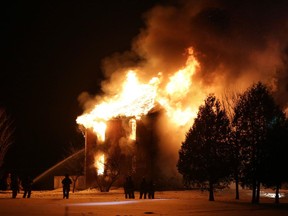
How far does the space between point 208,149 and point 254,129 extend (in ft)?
13.3

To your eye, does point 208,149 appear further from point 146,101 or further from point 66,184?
point 146,101

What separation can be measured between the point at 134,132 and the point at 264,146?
2541 cm

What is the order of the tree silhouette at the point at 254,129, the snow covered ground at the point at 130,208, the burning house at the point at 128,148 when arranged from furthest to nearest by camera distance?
the burning house at the point at 128,148, the tree silhouette at the point at 254,129, the snow covered ground at the point at 130,208

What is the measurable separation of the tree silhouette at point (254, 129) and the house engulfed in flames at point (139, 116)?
22.6 m

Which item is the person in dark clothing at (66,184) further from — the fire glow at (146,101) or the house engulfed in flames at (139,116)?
the fire glow at (146,101)

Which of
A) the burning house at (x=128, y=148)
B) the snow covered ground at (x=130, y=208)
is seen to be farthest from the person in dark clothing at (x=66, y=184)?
the burning house at (x=128, y=148)

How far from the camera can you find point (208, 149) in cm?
3688

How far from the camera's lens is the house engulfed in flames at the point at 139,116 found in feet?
189

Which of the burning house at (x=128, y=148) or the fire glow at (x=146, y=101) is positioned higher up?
the fire glow at (x=146, y=101)

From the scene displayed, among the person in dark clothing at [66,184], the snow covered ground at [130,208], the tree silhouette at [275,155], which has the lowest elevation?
the snow covered ground at [130,208]

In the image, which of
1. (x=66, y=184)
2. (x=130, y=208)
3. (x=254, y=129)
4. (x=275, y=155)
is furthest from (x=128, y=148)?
(x=130, y=208)

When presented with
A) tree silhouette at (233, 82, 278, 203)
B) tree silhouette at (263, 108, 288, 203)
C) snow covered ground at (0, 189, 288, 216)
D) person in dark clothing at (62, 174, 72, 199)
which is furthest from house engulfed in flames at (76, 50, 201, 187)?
snow covered ground at (0, 189, 288, 216)

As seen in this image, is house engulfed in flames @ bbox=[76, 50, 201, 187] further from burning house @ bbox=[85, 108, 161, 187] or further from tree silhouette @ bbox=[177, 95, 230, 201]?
tree silhouette @ bbox=[177, 95, 230, 201]

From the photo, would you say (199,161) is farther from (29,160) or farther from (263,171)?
(29,160)
